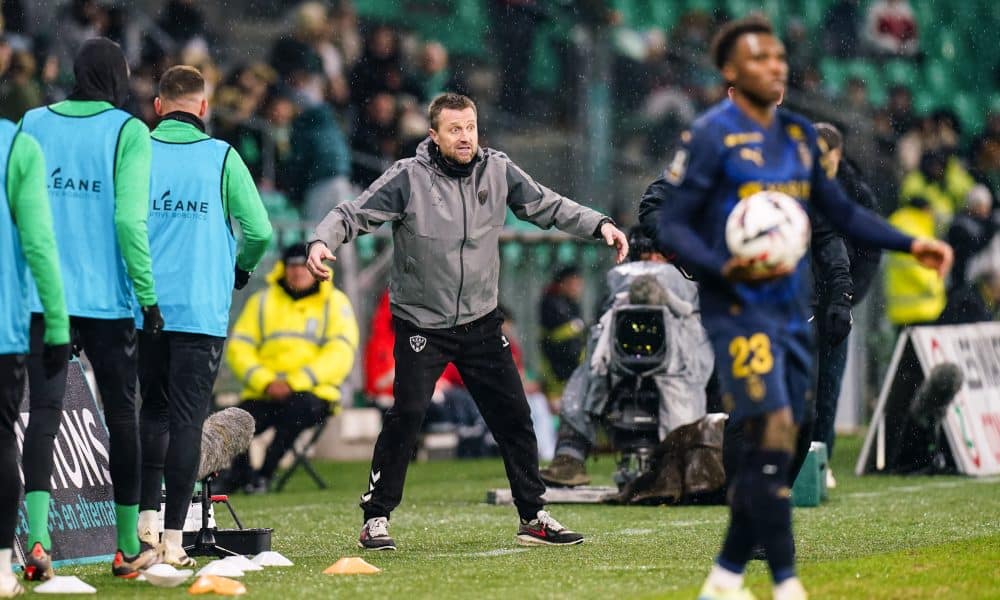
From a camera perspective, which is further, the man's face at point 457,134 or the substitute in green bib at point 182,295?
the man's face at point 457,134

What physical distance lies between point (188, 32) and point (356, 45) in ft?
8.80

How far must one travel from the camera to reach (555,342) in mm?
17312

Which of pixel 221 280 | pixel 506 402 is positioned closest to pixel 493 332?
pixel 506 402

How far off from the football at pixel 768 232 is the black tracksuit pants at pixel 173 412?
273 centimetres

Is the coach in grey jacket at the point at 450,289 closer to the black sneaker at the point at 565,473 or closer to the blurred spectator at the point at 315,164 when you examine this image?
the black sneaker at the point at 565,473

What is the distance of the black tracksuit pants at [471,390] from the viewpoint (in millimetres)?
8977

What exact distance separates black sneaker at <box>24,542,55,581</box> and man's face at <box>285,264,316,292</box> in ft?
21.2

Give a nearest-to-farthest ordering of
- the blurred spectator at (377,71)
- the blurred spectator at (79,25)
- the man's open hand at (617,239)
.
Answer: the man's open hand at (617,239)
the blurred spectator at (79,25)
the blurred spectator at (377,71)

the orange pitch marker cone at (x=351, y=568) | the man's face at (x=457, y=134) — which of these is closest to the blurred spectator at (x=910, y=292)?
the man's face at (x=457, y=134)

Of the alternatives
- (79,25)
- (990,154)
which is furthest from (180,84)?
(990,154)

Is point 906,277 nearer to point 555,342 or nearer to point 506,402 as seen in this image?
point 555,342

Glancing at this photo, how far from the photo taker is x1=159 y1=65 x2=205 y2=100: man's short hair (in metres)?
7.94

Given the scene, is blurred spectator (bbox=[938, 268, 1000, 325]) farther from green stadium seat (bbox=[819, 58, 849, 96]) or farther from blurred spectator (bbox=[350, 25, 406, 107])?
green stadium seat (bbox=[819, 58, 849, 96])

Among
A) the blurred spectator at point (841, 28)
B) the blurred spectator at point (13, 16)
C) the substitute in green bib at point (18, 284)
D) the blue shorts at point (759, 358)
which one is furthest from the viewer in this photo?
the blurred spectator at point (841, 28)
